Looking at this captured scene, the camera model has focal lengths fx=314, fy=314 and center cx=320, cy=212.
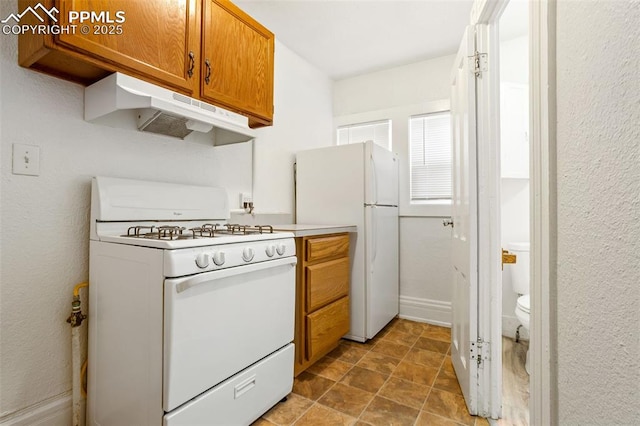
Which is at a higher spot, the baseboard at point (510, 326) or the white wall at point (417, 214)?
the white wall at point (417, 214)

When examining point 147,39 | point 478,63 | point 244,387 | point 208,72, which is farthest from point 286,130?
point 244,387

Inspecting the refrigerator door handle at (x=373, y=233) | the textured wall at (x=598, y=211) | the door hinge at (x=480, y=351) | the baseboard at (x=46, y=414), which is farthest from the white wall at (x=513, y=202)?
the baseboard at (x=46, y=414)

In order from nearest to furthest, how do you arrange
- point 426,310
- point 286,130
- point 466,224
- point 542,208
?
point 542,208
point 466,224
point 286,130
point 426,310

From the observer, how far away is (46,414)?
4.44 ft

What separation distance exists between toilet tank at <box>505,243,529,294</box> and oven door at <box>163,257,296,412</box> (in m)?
1.76

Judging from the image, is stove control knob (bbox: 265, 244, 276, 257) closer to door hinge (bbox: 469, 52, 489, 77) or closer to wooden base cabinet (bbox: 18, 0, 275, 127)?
wooden base cabinet (bbox: 18, 0, 275, 127)

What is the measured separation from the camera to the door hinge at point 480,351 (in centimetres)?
154

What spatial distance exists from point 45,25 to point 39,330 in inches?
47.8

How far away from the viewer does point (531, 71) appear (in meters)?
0.86

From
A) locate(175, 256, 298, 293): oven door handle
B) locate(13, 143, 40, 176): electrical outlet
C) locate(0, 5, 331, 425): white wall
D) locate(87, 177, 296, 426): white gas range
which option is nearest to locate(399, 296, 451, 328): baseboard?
locate(87, 177, 296, 426): white gas range

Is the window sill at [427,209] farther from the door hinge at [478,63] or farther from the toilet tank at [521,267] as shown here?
the door hinge at [478,63]

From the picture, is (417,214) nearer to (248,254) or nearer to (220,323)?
(248,254)

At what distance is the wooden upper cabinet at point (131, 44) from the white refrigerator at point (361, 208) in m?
1.27

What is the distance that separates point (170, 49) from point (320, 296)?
1596mm
